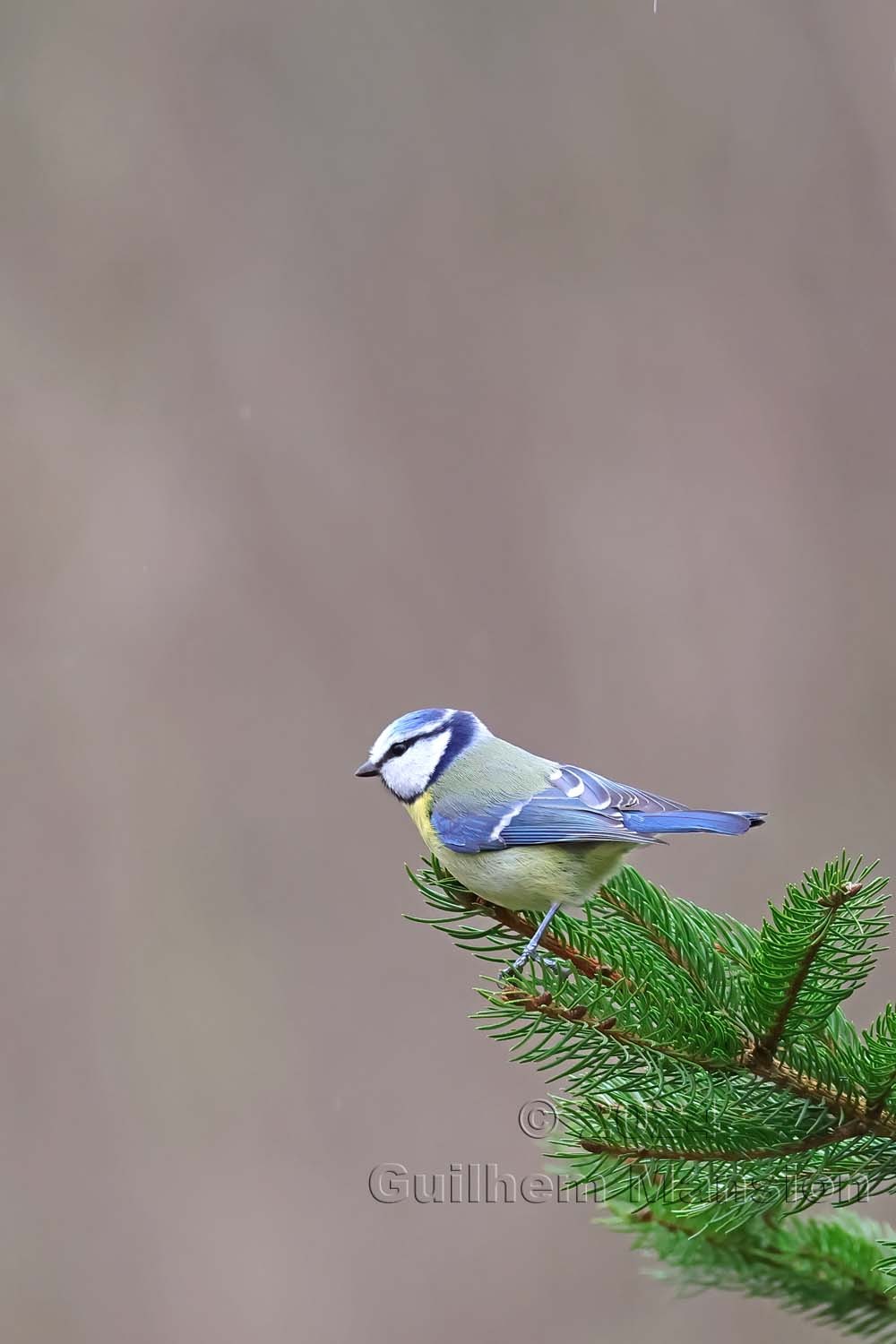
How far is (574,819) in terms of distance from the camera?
4.06ft

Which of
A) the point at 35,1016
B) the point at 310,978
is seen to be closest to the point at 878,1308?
the point at 310,978

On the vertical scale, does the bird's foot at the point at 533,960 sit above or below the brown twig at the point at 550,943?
below

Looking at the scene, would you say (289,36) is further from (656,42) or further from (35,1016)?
(35,1016)

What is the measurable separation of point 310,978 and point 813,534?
154cm

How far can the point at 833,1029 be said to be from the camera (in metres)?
0.93

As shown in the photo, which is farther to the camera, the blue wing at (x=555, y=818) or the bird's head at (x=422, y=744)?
the bird's head at (x=422, y=744)

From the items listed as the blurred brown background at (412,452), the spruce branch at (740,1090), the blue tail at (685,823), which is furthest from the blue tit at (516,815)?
the blurred brown background at (412,452)

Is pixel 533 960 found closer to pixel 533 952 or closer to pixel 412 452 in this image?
pixel 533 952

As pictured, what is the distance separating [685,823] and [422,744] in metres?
0.35

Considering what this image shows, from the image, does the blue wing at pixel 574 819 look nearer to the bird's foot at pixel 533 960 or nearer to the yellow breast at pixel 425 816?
the yellow breast at pixel 425 816

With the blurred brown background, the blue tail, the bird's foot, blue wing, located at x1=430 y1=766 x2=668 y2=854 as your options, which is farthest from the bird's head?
the blurred brown background

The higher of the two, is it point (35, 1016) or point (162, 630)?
point (162, 630)

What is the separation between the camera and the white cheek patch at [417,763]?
4.67 feet

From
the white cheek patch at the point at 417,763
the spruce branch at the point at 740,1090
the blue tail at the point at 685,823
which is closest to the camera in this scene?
the spruce branch at the point at 740,1090
